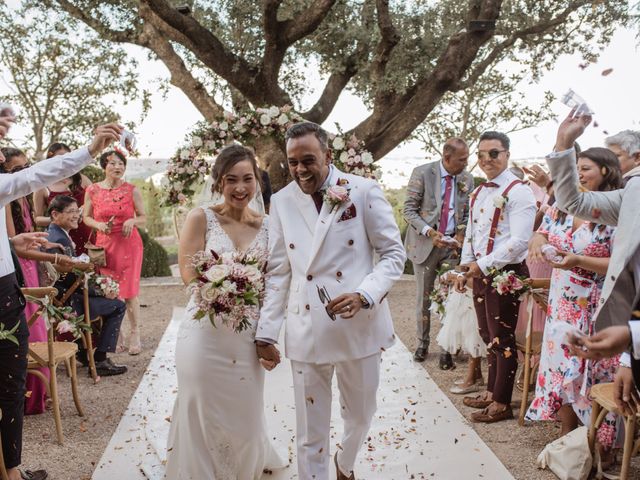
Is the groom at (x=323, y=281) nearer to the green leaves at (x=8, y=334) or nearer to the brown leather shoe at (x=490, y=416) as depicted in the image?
the green leaves at (x=8, y=334)

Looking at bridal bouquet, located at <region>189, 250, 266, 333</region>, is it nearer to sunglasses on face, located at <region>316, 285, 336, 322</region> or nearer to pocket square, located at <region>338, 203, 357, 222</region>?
sunglasses on face, located at <region>316, 285, 336, 322</region>

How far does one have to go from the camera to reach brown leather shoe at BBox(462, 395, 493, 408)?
542 centimetres

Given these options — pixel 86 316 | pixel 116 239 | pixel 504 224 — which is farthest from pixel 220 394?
pixel 116 239

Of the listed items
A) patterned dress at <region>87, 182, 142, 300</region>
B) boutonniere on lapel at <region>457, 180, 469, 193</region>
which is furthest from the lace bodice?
patterned dress at <region>87, 182, 142, 300</region>

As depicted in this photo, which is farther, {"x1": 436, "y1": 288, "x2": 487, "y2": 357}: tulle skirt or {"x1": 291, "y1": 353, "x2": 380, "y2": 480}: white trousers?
{"x1": 436, "y1": 288, "x2": 487, "y2": 357}: tulle skirt

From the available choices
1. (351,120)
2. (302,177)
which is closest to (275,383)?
(302,177)

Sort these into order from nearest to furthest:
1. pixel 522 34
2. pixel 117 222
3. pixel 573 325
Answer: pixel 573 325 < pixel 117 222 < pixel 522 34

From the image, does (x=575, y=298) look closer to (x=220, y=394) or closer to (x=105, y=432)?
(x=220, y=394)

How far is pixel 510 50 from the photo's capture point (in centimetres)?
1234

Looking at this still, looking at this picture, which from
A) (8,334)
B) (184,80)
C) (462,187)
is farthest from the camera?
(184,80)

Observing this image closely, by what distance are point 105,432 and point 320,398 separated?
2368 mm

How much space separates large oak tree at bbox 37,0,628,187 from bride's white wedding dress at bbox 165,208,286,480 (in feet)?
22.5

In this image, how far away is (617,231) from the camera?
2771mm

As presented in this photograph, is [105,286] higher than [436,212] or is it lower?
lower
